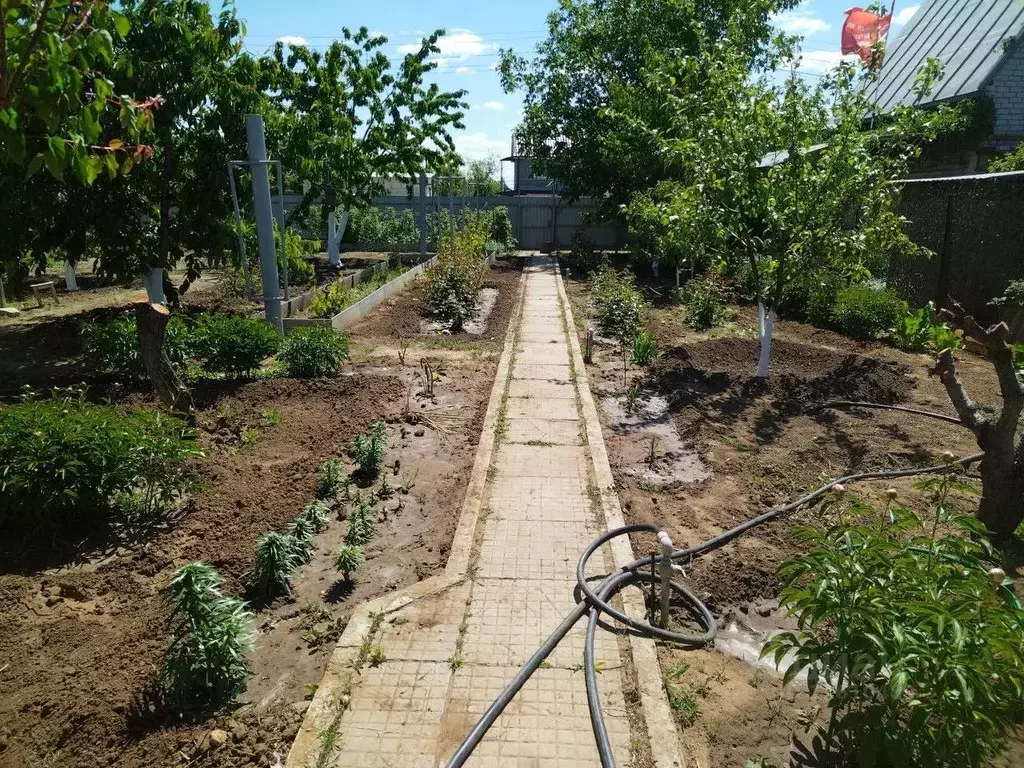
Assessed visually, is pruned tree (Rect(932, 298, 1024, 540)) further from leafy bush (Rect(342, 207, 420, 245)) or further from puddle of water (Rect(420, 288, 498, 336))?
leafy bush (Rect(342, 207, 420, 245))

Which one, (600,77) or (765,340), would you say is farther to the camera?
(600,77)

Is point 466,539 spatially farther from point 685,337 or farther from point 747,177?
point 685,337

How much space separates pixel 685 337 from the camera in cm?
1026

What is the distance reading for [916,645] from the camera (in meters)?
2.10

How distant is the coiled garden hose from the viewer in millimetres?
2646

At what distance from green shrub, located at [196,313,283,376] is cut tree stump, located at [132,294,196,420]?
833mm

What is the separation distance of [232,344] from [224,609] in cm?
436

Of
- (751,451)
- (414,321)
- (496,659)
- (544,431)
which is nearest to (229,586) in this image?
(496,659)

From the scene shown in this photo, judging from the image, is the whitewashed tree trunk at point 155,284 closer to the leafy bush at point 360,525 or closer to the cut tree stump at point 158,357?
the cut tree stump at point 158,357

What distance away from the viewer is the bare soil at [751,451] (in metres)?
2.98

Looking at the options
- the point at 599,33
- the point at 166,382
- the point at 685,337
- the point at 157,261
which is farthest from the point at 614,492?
the point at 599,33

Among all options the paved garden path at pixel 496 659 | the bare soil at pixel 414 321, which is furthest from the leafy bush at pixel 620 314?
the paved garden path at pixel 496 659

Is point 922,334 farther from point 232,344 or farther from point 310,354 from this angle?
point 232,344

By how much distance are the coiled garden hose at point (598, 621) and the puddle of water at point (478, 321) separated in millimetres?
6873
